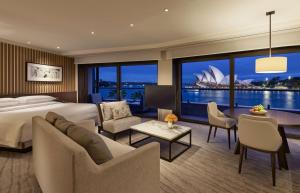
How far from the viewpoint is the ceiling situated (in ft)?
8.69

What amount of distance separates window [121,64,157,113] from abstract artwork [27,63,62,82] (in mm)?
2264

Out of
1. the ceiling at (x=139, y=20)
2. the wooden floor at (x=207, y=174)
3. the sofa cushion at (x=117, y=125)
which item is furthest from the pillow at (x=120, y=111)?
the ceiling at (x=139, y=20)

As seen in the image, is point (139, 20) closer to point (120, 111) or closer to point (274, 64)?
point (120, 111)

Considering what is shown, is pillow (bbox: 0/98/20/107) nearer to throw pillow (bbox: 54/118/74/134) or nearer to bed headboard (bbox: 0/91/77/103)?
bed headboard (bbox: 0/91/77/103)

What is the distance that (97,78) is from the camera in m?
7.16

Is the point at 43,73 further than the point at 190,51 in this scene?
Yes

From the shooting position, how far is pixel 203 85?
221 inches

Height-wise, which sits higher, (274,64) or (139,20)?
(139,20)

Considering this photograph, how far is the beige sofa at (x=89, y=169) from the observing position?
1096mm

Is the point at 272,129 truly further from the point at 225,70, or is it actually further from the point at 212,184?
the point at 225,70

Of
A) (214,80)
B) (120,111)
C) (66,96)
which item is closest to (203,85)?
(214,80)

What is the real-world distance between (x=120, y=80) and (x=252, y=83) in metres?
4.22

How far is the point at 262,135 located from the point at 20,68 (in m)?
5.98

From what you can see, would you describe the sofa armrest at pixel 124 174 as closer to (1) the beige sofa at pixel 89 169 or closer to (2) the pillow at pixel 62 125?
(1) the beige sofa at pixel 89 169
